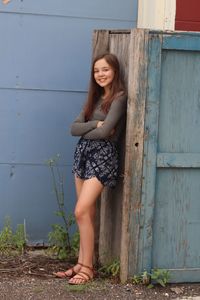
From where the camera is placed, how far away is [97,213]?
5.39 meters

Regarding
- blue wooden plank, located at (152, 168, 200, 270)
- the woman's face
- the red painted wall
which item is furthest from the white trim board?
blue wooden plank, located at (152, 168, 200, 270)

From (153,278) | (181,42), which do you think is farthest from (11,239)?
(181,42)

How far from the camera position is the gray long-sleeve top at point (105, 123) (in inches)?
185

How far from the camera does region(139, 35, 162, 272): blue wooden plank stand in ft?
15.4

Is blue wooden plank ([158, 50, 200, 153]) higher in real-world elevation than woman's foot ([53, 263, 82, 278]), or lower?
higher

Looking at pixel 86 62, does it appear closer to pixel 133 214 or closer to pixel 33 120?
pixel 33 120

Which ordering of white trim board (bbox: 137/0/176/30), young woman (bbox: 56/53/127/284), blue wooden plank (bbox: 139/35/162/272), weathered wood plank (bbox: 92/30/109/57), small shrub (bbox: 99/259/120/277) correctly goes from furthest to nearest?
white trim board (bbox: 137/0/176/30) < weathered wood plank (bbox: 92/30/109/57) < small shrub (bbox: 99/259/120/277) < young woman (bbox: 56/53/127/284) < blue wooden plank (bbox: 139/35/162/272)

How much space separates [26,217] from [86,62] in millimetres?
1401

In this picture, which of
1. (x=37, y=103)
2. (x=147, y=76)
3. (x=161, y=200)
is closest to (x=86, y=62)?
(x=37, y=103)

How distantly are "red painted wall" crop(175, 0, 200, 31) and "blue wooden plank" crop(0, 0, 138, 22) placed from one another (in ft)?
1.28

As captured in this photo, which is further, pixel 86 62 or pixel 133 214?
pixel 86 62

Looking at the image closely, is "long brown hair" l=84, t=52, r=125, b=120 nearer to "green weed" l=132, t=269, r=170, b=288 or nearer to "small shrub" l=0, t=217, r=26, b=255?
"green weed" l=132, t=269, r=170, b=288

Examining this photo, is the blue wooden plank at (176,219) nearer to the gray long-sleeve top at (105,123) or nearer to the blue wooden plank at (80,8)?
the gray long-sleeve top at (105,123)

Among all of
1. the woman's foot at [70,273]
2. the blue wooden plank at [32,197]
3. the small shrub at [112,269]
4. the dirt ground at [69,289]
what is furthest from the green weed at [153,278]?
the blue wooden plank at [32,197]
